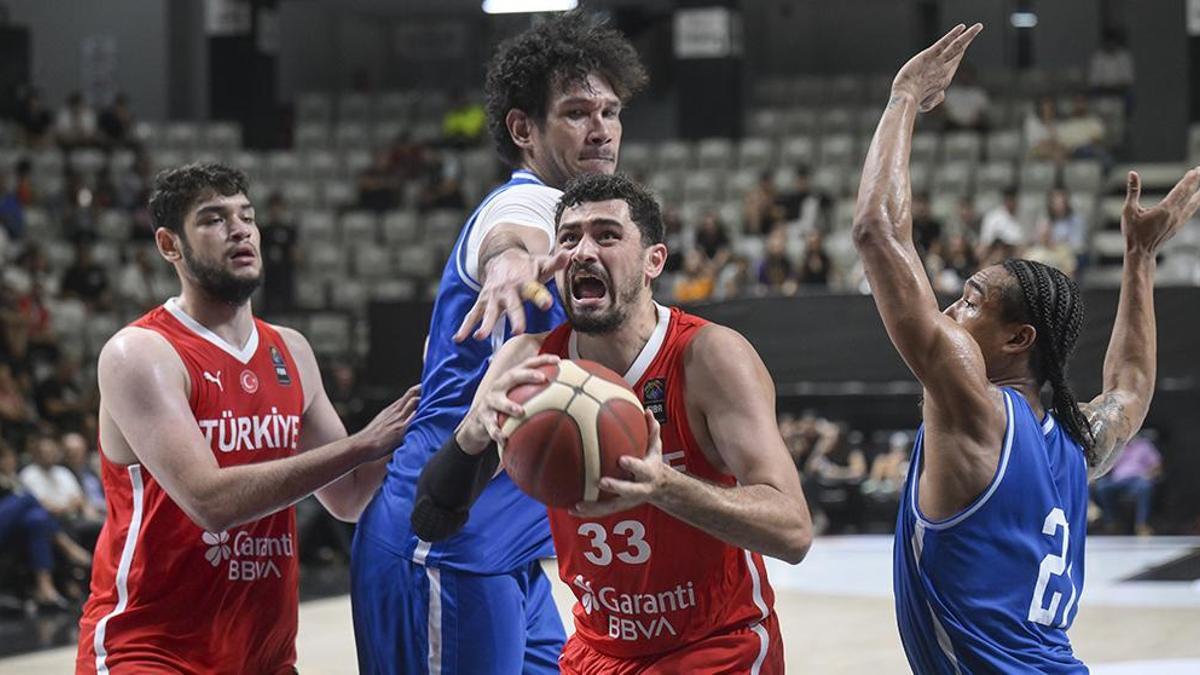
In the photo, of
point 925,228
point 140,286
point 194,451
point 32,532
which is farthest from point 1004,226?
point 194,451

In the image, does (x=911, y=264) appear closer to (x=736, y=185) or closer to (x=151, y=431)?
(x=151, y=431)

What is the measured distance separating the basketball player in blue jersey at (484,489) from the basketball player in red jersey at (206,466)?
19cm

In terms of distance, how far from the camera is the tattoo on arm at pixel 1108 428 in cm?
399

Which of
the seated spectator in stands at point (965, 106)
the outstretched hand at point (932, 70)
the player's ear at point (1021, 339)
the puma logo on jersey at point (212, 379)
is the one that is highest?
the seated spectator in stands at point (965, 106)

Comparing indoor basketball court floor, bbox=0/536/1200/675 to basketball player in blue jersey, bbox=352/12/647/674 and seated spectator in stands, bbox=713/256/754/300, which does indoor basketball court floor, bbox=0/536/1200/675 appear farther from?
basketball player in blue jersey, bbox=352/12/647/674

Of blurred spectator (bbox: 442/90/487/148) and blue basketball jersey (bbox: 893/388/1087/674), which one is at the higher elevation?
blurred spectator (bbox: 442/90/487/148)

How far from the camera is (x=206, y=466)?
13.3ft

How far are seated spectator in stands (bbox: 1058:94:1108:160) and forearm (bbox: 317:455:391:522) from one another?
13.9m

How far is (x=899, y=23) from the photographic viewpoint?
2434 cm

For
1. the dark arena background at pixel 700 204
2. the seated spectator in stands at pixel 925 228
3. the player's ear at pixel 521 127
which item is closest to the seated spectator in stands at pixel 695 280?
the dark arena background at pixel 700 204

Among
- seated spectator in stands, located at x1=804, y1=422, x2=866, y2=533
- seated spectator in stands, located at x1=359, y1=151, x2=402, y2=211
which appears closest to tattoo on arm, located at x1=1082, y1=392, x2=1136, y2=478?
seated spectator in stands, located at x1=804, y1=422, x2=866, y2=533

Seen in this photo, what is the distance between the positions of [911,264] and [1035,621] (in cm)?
81

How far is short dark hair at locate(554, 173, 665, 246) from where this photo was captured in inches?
142

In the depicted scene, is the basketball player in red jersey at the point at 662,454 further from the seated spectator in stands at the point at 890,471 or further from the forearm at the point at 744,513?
the seated spectator in stands at the point at 890,471
